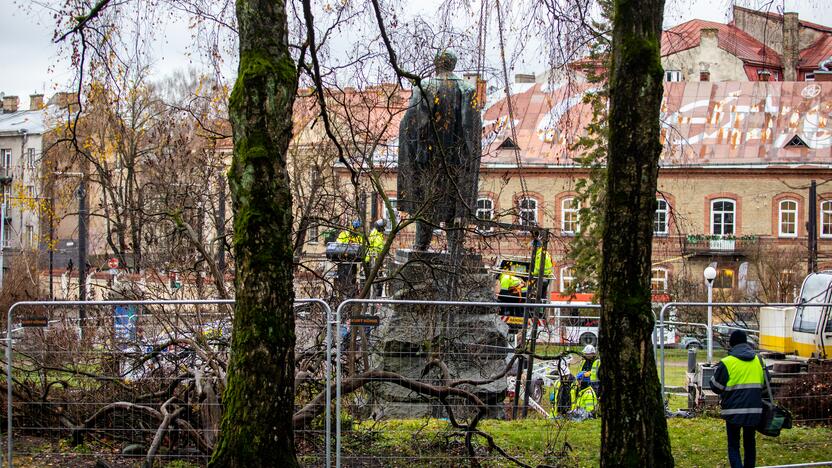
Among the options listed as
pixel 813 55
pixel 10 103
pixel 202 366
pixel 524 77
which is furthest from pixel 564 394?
pixel 10 103

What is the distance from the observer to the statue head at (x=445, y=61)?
1138 cm

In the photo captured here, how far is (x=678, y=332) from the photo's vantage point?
11086 mm

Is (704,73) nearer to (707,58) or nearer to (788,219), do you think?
(707,58)

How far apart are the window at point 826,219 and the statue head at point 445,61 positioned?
4553cm

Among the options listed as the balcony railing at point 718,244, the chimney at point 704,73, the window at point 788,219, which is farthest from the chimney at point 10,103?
the window at point 788,219

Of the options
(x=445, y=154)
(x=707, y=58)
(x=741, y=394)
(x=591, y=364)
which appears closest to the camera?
(x=591, y=364)

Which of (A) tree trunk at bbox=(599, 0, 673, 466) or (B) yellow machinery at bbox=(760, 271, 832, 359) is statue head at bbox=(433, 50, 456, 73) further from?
(B) yellow machinery at bbox=(760, 271, 832, 359)

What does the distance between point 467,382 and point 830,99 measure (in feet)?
156

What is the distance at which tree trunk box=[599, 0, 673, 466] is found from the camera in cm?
664

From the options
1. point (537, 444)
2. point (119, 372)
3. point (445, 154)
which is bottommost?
point (537, 444)

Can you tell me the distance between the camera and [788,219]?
171 feet

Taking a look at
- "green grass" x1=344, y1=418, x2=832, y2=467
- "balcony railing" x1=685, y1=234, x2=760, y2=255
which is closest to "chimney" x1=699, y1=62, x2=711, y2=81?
"balcony railing" x1=685, y1=234, x2=760, y2=255

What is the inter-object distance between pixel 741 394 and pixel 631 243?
3162 mm

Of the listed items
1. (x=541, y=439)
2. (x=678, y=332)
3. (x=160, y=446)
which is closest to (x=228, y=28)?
(x=160, y=446)
